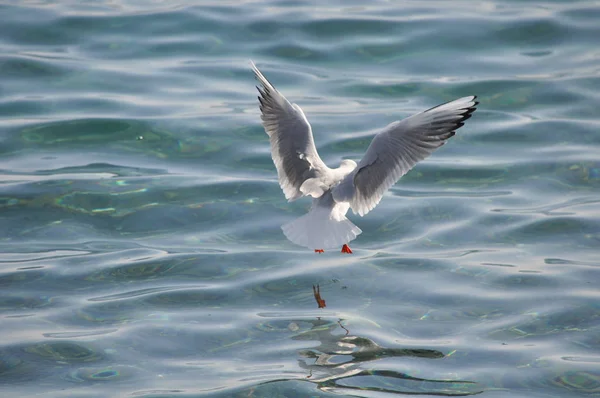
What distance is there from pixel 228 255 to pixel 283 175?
774 mm

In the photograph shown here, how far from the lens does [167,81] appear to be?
38.8 ft

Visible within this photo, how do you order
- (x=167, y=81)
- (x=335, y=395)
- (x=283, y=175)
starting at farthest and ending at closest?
(x=167, y=81) < (x=283, y=175) < (x=335, y=395)

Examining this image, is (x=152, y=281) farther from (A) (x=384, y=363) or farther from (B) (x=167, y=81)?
(B) (x=167, y=81)

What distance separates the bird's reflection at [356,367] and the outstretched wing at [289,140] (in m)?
1.50

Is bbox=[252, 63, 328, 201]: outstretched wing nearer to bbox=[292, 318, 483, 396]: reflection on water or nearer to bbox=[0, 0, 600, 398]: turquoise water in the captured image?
bbox=[0, 0, 600, 398]: turquoise water

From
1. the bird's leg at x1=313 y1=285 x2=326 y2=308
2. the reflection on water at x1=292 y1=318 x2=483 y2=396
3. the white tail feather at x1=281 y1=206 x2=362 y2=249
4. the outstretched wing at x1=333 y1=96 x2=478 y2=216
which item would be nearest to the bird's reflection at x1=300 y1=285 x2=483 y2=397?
the reflection on water at x1=292 y1=318 x2=483 y2=396

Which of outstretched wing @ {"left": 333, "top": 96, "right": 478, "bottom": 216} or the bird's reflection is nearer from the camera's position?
the bird's reflection

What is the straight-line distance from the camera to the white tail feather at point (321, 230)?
667 centimetres

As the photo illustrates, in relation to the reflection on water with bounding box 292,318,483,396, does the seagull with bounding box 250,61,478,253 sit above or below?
above

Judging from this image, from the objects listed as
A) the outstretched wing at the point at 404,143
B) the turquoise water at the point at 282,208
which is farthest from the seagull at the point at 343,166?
the turquoise water at the point at 282,208

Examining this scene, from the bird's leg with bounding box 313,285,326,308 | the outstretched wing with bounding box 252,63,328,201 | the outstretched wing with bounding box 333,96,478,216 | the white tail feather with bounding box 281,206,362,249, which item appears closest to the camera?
the white tail feather with bounding box 281,206,362,249

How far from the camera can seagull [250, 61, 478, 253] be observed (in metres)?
6.87

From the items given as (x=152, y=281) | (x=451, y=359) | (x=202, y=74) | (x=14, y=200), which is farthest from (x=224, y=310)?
(x=202, y=74)

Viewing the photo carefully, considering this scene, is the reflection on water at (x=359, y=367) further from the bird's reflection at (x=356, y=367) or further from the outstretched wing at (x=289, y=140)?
the outstretched wing at (x=289, y=140)
